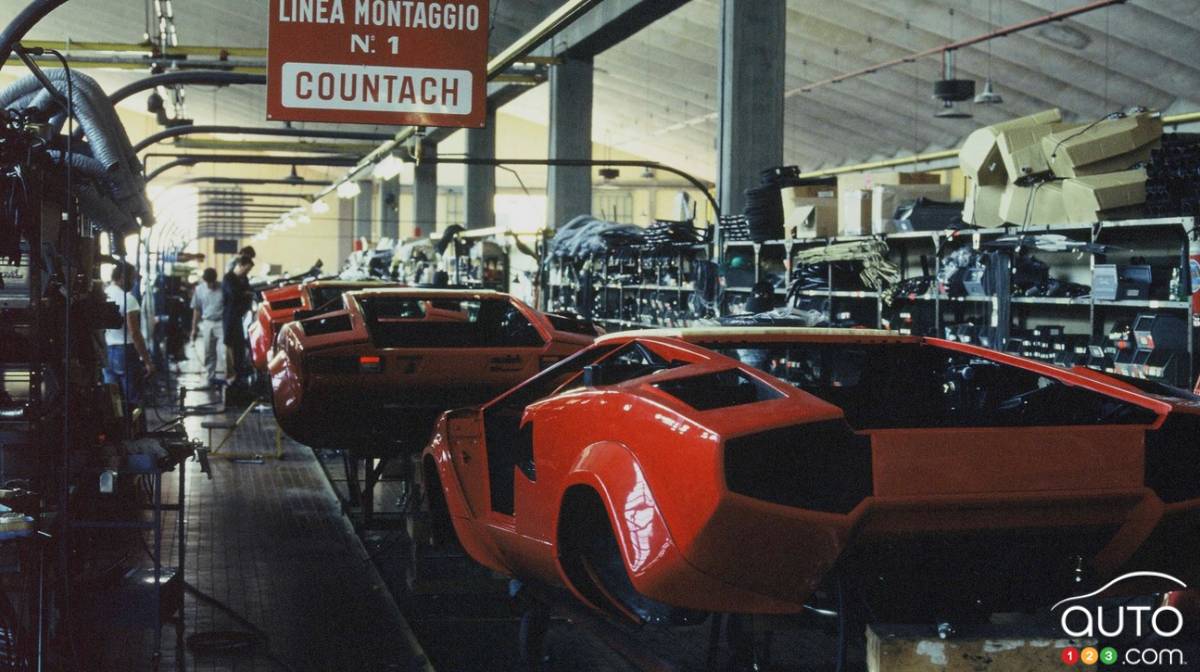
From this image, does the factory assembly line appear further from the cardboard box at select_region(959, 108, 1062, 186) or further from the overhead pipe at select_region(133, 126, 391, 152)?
the overhead pipe at select_region(133, 126, 391, 152)

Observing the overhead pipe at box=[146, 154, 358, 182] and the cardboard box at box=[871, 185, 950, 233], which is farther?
the overhead pipe at box=[146, 154, 358, 182]

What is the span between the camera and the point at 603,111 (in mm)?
37000

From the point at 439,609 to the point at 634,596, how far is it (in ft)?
8.40

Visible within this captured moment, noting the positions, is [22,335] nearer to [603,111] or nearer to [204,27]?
[204,27]

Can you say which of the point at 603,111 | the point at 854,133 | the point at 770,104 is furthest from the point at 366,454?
the point at 603,111

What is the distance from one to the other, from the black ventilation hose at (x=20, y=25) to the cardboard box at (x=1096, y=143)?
6845 millimetres

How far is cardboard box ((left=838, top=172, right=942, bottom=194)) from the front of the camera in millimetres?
11977

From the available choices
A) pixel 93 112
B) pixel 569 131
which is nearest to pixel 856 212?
pixel 93 112

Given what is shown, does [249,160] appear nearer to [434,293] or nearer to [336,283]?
[336,283]

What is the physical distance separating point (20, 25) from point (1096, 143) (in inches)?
284

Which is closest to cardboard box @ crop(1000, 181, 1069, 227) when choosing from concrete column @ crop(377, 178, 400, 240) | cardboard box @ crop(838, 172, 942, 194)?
cardboard box @ crop(838, 172, 942, 194)

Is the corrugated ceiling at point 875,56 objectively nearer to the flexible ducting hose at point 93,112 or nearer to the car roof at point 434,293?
the car roof at point 434,293

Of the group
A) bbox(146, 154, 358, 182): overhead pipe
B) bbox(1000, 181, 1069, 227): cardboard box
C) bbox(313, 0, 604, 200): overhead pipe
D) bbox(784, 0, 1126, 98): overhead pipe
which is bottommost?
bbox(1000, 181, 1069, 227): cardboard box

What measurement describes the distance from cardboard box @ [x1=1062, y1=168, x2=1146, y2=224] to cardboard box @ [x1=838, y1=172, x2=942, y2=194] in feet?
8.25
